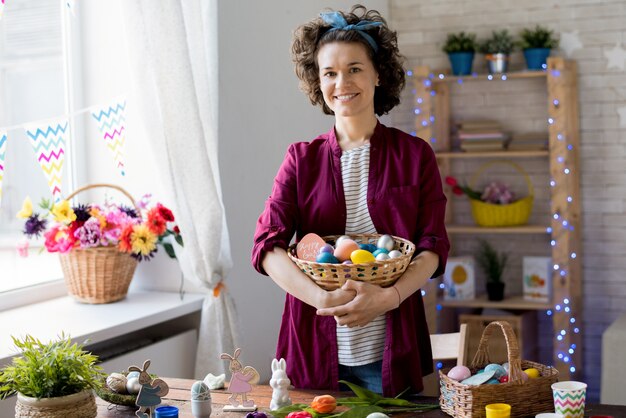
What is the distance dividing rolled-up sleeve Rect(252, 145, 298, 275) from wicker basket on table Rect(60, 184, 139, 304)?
1066 mm

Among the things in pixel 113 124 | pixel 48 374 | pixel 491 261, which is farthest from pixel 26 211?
pixel 491 261

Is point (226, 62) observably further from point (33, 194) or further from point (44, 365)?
point (44, 365)

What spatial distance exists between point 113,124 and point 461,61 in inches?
86.2

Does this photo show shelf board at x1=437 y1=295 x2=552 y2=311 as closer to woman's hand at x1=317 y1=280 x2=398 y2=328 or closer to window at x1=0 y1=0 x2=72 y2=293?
window at x1=0 y1=0 x2=72 y2=293

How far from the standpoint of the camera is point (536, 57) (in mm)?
4570

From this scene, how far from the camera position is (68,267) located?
9.98ft

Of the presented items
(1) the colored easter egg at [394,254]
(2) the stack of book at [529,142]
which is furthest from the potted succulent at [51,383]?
(2) the stack of book at [529,142]

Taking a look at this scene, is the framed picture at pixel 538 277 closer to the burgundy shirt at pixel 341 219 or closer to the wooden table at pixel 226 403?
the burgundy shirt at pixel 341 219

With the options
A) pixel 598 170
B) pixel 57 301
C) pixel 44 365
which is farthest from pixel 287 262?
pixel 598 170

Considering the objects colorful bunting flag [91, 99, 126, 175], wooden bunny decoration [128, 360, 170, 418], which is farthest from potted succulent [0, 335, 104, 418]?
colorful bunting flag [91, 99, 126, 175]

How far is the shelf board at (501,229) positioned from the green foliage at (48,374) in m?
3.18

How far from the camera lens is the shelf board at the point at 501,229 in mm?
4566

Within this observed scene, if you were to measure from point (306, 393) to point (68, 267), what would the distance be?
134 centimetres

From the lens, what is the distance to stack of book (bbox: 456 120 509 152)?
4.65 meters
